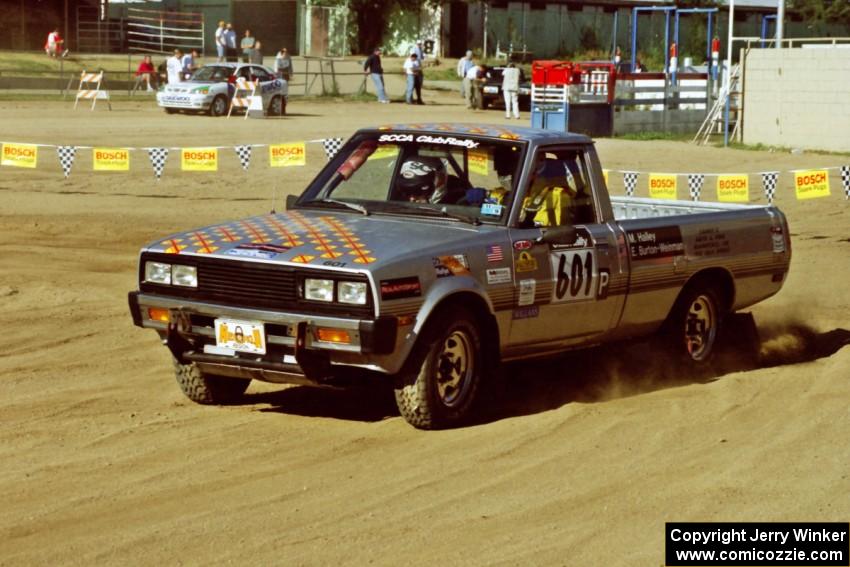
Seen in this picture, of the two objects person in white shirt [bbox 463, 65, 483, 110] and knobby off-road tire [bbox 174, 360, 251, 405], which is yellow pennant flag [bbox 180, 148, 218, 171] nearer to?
knobby off-road tire [bbox 174, 360, 251, 405]

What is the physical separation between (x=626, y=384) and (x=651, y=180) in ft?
25.6

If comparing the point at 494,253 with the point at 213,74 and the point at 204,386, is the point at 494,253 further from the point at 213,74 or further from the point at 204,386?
the point at 213,74

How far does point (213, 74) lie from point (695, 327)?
27.3m

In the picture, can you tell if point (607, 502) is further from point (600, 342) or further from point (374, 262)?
point (600, 342)

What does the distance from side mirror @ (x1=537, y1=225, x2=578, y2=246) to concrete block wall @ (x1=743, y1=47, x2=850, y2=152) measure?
2127cm

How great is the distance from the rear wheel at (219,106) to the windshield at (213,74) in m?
0.64

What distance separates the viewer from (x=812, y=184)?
16.7m

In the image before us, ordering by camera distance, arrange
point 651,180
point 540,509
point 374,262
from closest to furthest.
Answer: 1. point 540,509
2. point 374,262
3. point 651,180

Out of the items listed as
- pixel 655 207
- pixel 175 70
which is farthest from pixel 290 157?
pixel 175 70

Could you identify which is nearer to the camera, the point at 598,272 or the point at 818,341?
the point at 598,272

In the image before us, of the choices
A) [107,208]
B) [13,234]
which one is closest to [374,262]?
[13,234]

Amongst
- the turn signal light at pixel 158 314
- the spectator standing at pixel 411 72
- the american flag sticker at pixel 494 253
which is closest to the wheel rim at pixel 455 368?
the american flag sticker at pixel 494 253

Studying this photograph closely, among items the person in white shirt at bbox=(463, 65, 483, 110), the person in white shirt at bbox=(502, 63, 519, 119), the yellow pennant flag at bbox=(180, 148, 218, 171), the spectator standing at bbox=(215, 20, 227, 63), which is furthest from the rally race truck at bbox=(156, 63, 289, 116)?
the yellow pennant flag at bbox=(180, 148, 218, 171)

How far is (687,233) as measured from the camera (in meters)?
9.75
